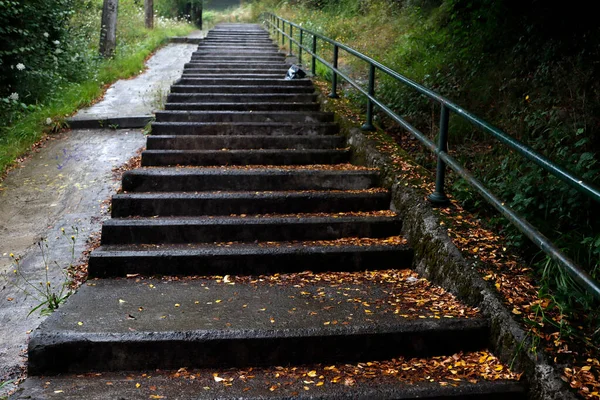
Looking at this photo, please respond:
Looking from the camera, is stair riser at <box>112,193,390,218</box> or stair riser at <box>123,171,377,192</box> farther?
stair riser at <box>123,171,377,192</box>

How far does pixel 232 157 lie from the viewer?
5918 mm

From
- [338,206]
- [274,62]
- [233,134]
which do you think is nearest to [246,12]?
[274,62]

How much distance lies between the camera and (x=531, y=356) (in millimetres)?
2561

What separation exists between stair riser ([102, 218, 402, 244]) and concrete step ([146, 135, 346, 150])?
2.17 metres

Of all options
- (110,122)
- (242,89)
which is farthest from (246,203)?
(110,122)

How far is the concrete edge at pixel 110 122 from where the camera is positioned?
352 inches

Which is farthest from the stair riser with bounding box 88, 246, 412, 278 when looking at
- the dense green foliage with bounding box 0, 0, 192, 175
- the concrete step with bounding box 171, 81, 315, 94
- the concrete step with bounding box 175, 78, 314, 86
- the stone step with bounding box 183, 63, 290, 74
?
the stone step with bounding box 183, 63, 290, 74

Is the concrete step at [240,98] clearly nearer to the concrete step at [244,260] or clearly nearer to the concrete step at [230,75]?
the concrete step at [230,75]

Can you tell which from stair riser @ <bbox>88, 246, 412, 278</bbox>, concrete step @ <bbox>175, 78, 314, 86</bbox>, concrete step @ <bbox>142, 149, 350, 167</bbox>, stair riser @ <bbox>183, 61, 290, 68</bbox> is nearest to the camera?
stair riser @ <bbox>88, 246, 412, 278</bbox>

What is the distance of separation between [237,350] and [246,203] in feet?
6.73

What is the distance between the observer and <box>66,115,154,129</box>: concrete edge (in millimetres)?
8930

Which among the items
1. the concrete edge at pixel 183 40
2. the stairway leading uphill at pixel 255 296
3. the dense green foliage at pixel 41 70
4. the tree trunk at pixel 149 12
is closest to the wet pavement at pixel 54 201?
the dense green foliage at pixel 41 70

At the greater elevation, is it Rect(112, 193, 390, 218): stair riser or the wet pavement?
Rect(112, 193, 390, 218): stair riser

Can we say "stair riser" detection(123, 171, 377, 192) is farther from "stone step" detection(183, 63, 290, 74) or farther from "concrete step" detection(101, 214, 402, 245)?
"stone step" detection(183, 63, 290, 74)
